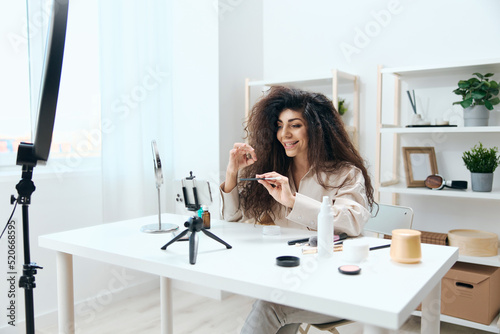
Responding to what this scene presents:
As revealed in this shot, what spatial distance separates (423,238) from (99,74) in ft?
7.27

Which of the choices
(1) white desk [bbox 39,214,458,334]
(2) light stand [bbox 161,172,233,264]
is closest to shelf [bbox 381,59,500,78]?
(1) white desk [bbox 39,214,458,334]

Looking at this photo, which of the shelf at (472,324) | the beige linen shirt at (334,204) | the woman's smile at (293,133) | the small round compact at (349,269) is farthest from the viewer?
the shelf at (472,324)

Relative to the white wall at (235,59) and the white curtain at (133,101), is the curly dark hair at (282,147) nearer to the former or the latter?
the white wall at (235,59)

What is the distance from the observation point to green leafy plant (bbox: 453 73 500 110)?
241cm

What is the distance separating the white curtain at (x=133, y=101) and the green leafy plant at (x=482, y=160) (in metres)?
1.98

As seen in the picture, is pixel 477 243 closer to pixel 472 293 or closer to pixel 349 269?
pixel 472 293

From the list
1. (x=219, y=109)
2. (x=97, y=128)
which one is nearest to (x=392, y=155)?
(x=219, y=109)

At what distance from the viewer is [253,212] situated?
199 centimetres

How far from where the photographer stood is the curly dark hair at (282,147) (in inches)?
76.4

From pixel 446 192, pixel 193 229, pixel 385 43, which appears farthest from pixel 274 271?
pixel 385 43

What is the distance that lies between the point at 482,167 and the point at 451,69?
59 cm

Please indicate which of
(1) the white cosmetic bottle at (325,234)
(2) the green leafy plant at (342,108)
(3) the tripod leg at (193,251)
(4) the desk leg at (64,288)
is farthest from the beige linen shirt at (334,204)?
(2) the green leafy plant at (342,108)

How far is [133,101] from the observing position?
296 cm

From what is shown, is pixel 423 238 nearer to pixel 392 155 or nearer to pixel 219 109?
pixel 392 155
